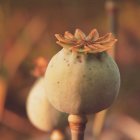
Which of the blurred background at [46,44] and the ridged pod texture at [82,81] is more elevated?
the ridged pod texture at [82,81]

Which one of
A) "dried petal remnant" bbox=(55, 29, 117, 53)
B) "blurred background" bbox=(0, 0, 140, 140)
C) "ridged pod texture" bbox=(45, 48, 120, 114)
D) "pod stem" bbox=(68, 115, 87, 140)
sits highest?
"dried petal remnant" bbox=(55, 29, 117, 53)

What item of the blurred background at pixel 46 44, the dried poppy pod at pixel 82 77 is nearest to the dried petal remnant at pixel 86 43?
the dried poppy pod at pixel 82 77

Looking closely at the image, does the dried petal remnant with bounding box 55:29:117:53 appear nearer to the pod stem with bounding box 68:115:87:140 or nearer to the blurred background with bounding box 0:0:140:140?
the pod stem with bounding box 68:115:87:140

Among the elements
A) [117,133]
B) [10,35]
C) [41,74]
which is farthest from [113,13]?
A: [10,35]

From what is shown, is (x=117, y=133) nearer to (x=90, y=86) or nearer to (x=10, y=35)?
(x=10, y=35)

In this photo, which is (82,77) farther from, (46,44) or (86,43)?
(46,44)

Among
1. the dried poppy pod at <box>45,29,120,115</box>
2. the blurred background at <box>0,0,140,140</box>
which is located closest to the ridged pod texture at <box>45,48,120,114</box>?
the dried poppy pod at <box>45,29,120,115</box>

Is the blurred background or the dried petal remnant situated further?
the blurred background

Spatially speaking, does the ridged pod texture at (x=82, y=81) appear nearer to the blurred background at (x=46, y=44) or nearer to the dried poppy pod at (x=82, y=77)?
the dried poppy pod at (x=82, y=77)
